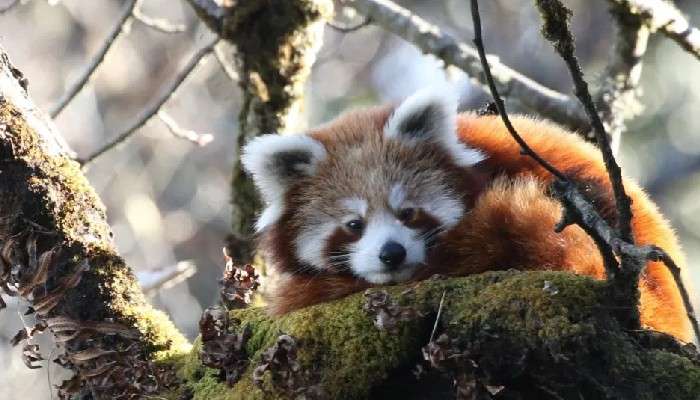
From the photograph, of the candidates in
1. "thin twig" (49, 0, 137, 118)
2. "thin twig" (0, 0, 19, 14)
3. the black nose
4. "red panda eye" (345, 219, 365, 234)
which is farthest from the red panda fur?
"thin twig" (0, 0, 19, 14)

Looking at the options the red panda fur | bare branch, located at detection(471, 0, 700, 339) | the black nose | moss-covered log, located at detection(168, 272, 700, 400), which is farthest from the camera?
the black nose

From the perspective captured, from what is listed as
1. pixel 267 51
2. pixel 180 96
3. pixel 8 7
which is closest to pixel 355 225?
pixel 267 51

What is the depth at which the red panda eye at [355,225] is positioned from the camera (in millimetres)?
3205

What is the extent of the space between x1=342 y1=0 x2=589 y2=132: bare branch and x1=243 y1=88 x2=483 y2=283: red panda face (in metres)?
0.80

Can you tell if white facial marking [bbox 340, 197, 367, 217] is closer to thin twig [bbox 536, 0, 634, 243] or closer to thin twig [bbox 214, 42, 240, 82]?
thin twig [bbox 214, 42, 240, 82]

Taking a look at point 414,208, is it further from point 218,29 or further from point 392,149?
point 218,29

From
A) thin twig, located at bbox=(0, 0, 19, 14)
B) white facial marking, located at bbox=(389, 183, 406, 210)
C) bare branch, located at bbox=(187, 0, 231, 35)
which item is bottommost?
white facial marking, located at bbox=(389, 183, 406, 210)

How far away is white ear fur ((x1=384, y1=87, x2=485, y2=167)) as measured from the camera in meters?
3.28

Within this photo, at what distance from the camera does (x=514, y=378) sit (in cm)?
210

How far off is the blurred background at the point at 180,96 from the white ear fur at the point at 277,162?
6.60m

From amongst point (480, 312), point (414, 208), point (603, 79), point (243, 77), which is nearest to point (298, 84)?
point (243, 77)

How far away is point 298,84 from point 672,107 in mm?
6334

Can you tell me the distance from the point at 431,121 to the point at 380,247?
0.58 meters

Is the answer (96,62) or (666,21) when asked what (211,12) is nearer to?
(96,62)
